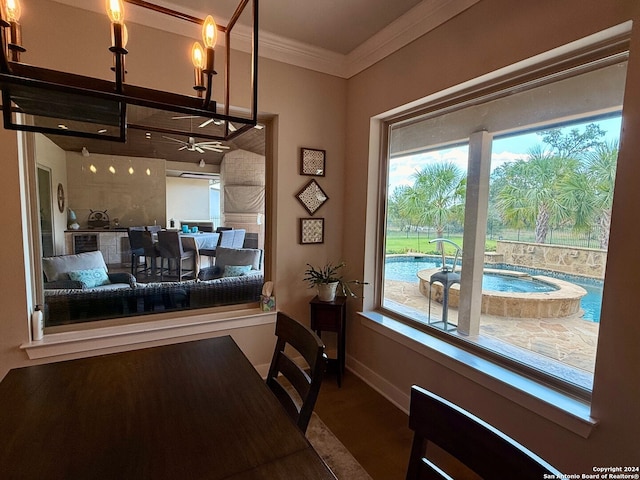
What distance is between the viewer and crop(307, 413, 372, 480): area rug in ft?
5.82

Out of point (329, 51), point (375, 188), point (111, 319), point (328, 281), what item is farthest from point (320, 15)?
point (111, 319)

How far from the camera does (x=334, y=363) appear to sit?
9.36 ft

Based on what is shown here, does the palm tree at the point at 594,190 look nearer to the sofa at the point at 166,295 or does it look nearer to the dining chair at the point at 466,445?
the dining chair at the point at 466,445

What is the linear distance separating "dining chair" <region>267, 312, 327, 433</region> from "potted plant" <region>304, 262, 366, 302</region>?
4.01 ft

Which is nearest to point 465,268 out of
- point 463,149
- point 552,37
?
point 463,149

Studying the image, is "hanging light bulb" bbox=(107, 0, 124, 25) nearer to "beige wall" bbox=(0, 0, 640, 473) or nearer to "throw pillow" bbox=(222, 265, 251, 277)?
"beige wall" bbox=(0, 0, 640, 473)

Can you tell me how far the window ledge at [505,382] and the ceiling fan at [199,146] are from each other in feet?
6.92

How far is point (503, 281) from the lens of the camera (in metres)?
1.93

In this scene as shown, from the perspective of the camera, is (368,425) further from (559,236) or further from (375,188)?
(375,188)

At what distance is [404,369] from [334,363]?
700 mm

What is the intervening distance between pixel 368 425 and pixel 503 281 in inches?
51.6

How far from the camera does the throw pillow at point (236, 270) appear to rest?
291 cm

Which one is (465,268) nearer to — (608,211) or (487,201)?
(487,201)

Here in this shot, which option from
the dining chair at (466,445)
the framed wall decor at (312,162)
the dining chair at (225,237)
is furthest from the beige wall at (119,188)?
the dining chair at (466,445)
